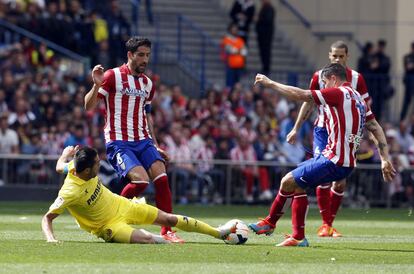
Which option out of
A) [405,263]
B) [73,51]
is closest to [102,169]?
[73,51]

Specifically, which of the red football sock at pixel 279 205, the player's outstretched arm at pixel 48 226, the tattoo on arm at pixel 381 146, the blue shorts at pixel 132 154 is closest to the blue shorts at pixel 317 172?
the red football sock at pixel 279 205

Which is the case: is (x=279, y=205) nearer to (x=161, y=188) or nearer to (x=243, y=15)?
(x=161, y=188)

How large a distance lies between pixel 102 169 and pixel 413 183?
596 cm

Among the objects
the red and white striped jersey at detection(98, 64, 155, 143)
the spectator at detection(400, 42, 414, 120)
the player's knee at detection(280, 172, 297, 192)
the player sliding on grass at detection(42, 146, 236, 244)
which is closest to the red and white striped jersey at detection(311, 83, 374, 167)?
the player's knee at detection(280, 172, 297, 192)

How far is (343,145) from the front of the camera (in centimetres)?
1391

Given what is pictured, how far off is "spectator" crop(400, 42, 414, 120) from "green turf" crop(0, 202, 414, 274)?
1277 centimetres

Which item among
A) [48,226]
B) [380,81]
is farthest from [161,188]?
[380,81]

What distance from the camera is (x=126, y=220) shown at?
1365 cm

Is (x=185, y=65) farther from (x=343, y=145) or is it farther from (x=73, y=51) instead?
(x=343, y=145)

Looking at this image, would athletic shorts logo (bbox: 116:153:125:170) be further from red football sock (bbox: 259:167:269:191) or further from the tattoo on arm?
red football sock (bbox: 259:167:269:191)

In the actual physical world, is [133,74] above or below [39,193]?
above

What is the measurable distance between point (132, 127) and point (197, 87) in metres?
16.3

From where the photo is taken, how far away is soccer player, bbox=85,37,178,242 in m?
14.6

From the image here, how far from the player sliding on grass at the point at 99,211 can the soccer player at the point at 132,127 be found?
89 centimetres
